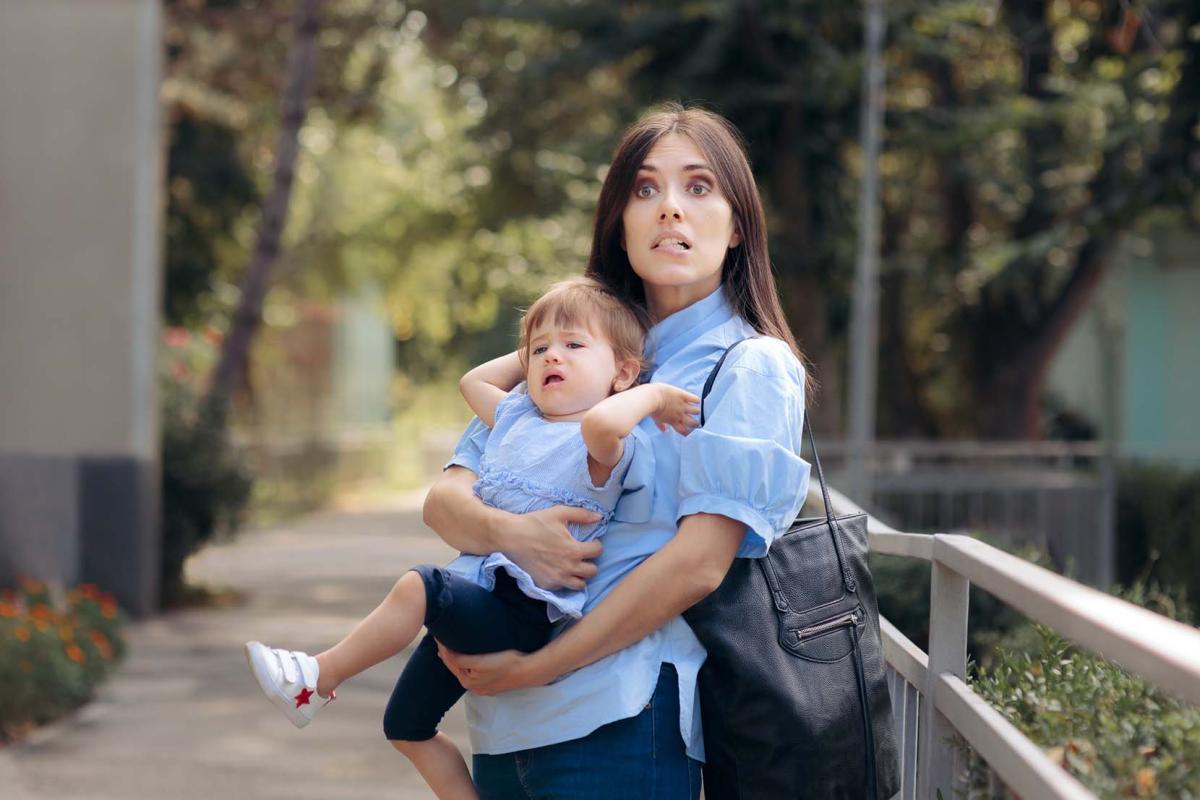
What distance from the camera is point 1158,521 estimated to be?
1214cm

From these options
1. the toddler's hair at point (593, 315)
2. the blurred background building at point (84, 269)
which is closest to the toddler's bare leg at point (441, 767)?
the toddler's hair at point (593, 315)

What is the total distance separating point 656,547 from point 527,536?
193 millimetres

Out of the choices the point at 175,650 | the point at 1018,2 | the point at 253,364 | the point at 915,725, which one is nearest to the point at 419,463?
the point at 253,364

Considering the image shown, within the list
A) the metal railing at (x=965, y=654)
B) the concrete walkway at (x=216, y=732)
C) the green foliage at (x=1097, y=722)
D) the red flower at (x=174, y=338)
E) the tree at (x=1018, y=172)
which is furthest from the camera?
the red flower at (x=174, y=338)

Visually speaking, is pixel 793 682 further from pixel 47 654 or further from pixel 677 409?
pixel 47 654

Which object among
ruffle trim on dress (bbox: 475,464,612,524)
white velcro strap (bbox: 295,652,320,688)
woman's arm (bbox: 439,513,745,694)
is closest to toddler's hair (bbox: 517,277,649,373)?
ruffle trim on dress (bbox: 475,464,612,524)

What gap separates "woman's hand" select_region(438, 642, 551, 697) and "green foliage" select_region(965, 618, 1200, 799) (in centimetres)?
72

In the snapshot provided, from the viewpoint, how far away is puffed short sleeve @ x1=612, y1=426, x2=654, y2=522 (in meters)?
2.45

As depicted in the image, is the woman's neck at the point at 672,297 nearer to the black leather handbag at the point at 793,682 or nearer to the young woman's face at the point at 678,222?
the young woman's face at the point at 678,222

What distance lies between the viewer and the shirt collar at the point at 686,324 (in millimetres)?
2615

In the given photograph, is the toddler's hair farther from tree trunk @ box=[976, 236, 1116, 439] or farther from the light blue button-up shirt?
tree trunk @ box=[976, 236, 1116, 439]

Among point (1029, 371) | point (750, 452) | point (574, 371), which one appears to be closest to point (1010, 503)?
point (1029, 371)

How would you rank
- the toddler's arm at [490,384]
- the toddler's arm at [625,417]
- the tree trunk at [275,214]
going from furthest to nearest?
1. the tree trunk at [275,214]
2. the toddler's arm at [490,384]
3. the toddler's arm at [625,417]

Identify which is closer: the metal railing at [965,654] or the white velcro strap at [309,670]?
the metal railing at [965,654]
